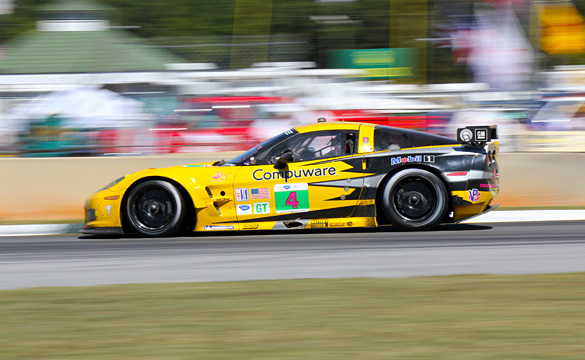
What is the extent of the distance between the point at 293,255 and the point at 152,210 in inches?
84.5

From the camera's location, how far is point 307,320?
13.9ft

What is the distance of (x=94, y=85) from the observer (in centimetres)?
1405

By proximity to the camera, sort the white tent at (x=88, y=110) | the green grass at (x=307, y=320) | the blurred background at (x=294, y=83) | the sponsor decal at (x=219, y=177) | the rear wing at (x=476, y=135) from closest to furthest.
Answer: the green grass at (x=307, y=320) < the sponsor decal at (x=219, y=177) < the rear wing at (x=476, y=135) < the blurred background at (x=294, y=83) < the white tent at (x=88, y=110)

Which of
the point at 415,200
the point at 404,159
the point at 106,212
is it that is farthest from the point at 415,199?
the point at 106,212

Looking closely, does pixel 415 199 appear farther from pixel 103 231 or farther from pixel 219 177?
pixel 103 231

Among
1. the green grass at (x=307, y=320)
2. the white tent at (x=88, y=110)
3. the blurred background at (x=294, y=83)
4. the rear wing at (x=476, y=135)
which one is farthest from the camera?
the white tent at (x=88, y=110)

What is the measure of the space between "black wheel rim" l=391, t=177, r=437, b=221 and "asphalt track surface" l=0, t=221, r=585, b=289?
0.72 feet

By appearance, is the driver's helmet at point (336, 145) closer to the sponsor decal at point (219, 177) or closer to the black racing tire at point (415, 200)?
the black racing tire at point (415, 200)

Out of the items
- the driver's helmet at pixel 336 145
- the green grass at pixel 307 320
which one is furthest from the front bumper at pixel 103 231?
the green grass at pixel 307 320

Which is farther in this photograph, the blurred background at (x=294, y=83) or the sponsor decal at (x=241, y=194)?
the blurred background at (x=294, y=83)

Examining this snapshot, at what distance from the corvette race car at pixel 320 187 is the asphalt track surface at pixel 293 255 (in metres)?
0.21

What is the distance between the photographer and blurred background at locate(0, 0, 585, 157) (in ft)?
39.6

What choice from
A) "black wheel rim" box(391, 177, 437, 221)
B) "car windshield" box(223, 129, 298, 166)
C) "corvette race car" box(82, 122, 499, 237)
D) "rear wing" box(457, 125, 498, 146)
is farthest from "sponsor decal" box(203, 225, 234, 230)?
"rear wing" box(457, 125, 498, 146)

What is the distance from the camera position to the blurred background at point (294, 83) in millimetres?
12078
